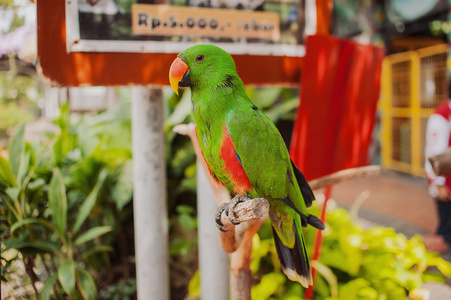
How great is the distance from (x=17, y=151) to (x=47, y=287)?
0.86 meters

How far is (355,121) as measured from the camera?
7.31 feet

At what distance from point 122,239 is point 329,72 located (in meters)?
2.11

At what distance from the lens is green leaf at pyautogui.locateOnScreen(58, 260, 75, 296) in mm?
1972

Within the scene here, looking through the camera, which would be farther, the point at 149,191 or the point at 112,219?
the point at 112,219

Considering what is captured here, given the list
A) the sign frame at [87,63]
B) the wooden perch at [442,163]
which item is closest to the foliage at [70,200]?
the sign frame at [87,63]

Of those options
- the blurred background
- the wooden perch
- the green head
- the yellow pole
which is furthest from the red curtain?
the yellow pole

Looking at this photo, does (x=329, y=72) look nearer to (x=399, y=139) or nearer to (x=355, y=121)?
(x=355, y=121)

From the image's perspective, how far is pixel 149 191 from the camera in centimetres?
221

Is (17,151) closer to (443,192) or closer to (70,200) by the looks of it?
(70,200)

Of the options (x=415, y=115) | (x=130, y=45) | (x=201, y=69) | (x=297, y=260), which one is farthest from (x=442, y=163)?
(x=415, y=115)

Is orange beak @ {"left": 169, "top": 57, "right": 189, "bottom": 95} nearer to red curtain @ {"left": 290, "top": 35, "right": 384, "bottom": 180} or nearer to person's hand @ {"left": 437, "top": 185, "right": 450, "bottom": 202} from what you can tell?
red curtain @ {"left": 290, "top": 35, "right": 384, "bottom": 180}

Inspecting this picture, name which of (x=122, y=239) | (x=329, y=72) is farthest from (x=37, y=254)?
(x=329, y=72)

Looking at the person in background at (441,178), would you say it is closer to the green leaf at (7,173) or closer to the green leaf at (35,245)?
the green leaf at (35,245)

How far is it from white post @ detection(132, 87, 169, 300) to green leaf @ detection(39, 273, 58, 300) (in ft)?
1.57
